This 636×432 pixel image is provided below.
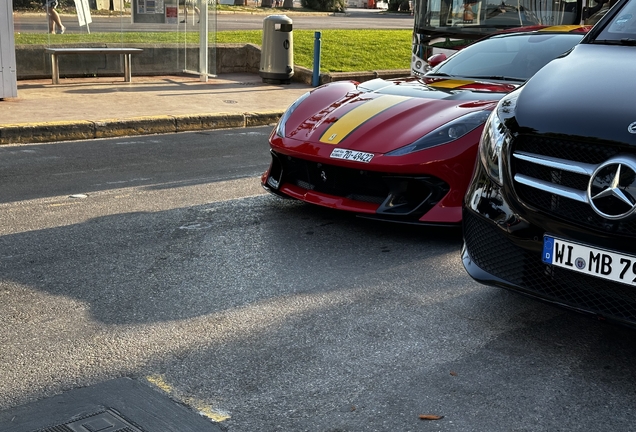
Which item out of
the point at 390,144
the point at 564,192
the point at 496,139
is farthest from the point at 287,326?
the point at 390,144

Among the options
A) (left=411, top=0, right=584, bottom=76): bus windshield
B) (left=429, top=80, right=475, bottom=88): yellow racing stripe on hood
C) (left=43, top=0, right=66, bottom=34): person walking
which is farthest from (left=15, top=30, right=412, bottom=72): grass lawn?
(left=429, top=80, right=475, bottom=88): yellow racing stripe on hood

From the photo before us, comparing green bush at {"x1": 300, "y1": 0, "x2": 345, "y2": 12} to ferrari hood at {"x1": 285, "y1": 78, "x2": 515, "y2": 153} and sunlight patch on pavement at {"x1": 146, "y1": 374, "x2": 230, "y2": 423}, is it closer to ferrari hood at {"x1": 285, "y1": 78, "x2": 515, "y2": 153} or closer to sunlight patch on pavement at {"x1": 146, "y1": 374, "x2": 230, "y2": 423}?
ferrari hood at {"x1": 285, "y1": 78, "x2": 515, "y2": 153}

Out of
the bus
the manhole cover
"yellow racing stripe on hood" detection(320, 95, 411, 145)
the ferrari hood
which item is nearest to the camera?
the manhole cover

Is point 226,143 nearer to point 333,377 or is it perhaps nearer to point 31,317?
point 31,317

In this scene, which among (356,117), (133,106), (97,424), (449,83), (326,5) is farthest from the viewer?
(326,5)

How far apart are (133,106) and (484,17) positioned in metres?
5.59

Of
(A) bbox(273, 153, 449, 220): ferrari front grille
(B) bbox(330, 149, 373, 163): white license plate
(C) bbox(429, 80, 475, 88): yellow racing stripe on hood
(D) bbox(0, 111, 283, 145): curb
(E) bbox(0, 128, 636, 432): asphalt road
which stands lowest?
(D) bbox(0, 111, 283, 145): curb

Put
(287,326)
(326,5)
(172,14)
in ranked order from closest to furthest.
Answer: (287,326)
(172,14)
(326,5)

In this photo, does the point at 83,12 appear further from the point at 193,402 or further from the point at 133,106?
the point at 193,402

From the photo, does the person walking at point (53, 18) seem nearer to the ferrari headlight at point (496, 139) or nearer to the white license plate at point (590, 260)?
the ferrari headlight at point (496, 139)

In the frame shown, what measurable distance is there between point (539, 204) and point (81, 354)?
212 cm

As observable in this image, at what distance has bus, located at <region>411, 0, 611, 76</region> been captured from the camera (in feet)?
42.5

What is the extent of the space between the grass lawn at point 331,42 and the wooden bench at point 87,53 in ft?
0.95

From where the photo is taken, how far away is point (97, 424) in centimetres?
312
